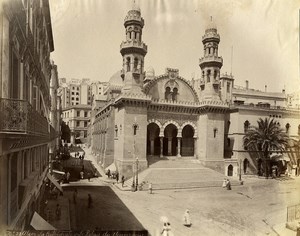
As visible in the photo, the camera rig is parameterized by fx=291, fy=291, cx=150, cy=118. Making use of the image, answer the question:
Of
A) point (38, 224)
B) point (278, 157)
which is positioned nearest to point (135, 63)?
point (278, 157)

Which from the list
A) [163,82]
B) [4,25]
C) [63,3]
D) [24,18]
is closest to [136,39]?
[163,82]

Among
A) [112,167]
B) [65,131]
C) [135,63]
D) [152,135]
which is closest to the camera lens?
[135,63]

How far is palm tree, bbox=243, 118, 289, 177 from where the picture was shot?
27766mm

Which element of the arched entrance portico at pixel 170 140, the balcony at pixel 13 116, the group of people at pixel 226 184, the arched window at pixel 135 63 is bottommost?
the group of people at pixel 226 184

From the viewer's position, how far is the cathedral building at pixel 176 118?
79.9ft

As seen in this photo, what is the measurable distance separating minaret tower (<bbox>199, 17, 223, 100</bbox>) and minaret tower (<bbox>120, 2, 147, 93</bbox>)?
6223 millimetres

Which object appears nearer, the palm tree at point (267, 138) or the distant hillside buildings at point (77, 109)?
the palm tree at point (267, 138)

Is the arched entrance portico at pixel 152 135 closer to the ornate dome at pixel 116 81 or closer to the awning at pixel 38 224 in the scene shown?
the ornate dome at pixel 116 81

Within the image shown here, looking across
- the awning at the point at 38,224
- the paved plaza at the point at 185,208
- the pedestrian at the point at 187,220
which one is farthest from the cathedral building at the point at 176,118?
the awning at the point at 38,224

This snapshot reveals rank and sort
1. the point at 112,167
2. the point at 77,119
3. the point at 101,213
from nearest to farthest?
1. the point at 101,213
2. the point at 112,167
3. the point at 77,119

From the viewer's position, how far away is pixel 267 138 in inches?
1099

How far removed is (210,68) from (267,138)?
28.4 feet

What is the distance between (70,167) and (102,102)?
547 inches

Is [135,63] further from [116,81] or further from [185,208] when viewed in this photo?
[116,81]
